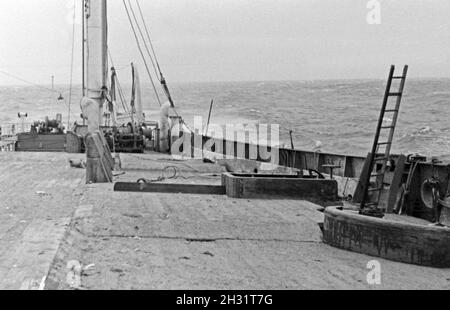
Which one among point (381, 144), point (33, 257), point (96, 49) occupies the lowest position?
point (33, 257)

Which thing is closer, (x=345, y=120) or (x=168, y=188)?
(x=168, y=188)

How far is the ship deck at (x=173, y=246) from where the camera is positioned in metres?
5.34

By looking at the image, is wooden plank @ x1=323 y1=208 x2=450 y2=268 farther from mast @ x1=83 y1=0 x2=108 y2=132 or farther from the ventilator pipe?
mast @ x1=83 y1=0 x2=108 y2=132

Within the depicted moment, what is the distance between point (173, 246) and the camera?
6.61 m

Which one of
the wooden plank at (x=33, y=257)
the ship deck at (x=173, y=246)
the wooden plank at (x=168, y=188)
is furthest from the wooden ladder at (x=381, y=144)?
the wooden plank at (x=33, y=257)

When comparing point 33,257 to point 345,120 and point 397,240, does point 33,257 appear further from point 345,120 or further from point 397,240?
A: point 345,120

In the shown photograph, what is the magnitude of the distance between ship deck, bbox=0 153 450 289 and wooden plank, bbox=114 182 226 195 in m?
0.32

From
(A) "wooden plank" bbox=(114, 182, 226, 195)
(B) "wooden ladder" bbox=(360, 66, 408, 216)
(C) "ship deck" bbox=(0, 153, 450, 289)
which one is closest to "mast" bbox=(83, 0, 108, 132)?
(A) "wooden plank" bbox=(114, 182, 226, 195)

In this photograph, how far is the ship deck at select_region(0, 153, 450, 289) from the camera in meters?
5.34

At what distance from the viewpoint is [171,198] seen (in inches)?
388

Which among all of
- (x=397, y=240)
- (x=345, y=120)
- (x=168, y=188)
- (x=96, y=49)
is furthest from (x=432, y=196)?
(x=345, y=120)

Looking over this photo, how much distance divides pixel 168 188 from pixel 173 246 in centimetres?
396

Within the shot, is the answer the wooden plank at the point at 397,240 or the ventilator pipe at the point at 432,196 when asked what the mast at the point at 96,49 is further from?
the wooden plank at the point at 397,240
